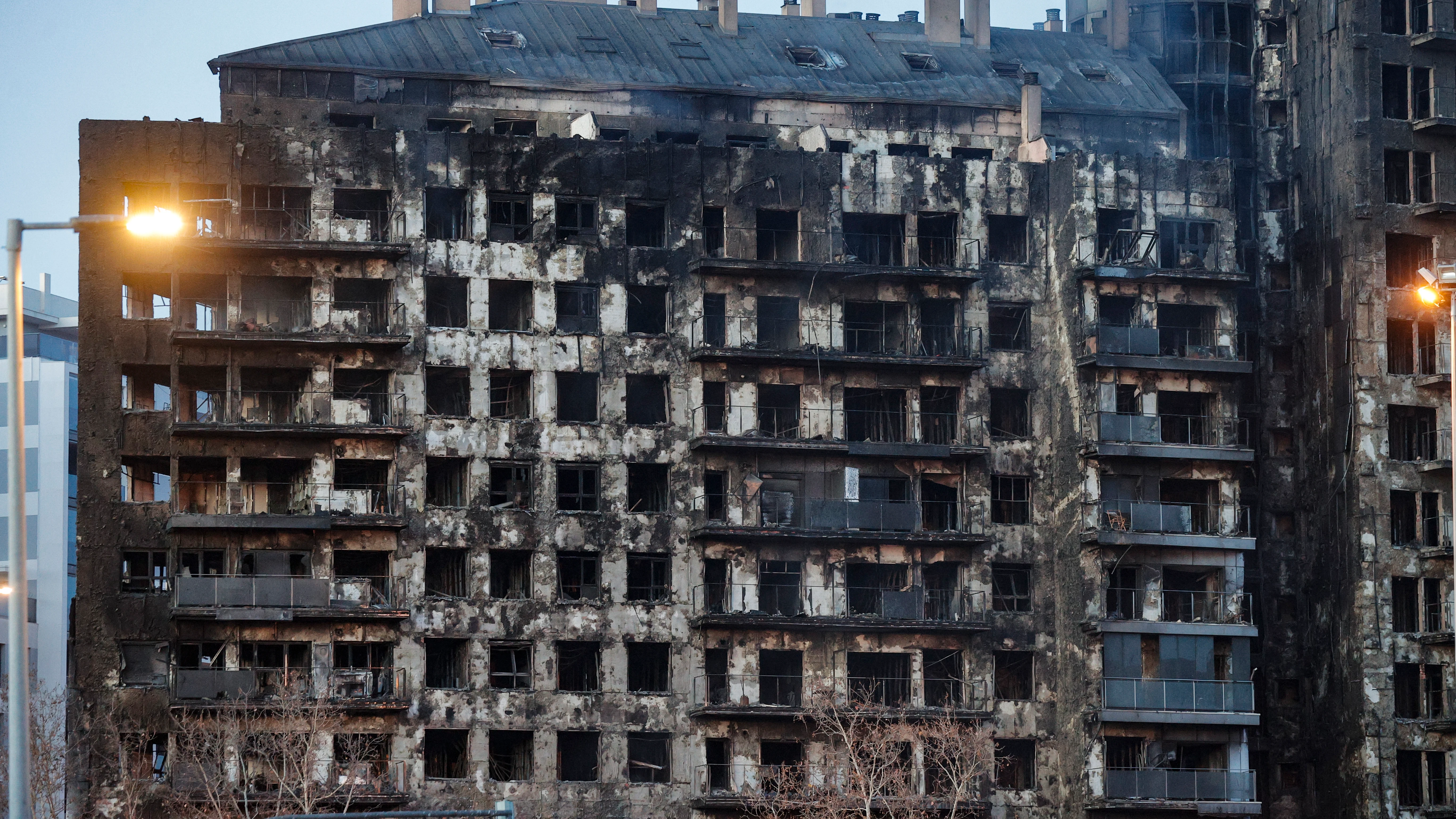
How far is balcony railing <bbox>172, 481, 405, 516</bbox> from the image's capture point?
89000mm

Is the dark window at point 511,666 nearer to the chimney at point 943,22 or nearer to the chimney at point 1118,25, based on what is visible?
the chimney at point 943,22

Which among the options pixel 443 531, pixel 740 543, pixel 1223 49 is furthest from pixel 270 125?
pixel 1223 49

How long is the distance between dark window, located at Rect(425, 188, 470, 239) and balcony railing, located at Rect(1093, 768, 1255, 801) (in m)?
34.2

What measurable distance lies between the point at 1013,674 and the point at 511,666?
21.1 meters

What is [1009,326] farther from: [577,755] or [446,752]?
[446,752]

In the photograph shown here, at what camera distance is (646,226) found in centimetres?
9544

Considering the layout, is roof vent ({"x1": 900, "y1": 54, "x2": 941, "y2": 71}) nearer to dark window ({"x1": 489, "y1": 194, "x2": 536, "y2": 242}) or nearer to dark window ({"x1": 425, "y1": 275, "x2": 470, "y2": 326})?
dark window ({"x1": 489, "y1": 194, "x2": 536, "y2": 242})

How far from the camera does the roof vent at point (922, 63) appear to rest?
104500 millimetres

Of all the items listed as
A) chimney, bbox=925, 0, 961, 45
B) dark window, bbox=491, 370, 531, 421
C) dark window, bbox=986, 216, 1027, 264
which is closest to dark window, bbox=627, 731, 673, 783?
dark window, bbox=491, 370, 531, 421

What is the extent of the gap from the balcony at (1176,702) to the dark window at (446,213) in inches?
1270

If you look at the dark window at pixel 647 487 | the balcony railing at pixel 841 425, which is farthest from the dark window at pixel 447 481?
the balcony railing at pixel 841 425

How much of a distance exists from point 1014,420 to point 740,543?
45.6ft

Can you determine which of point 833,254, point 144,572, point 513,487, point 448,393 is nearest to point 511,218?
point 448,393

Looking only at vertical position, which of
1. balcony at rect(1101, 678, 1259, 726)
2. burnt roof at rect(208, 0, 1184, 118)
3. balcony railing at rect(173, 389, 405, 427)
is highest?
burnt roof at rect(208, 0, 1184, 118)
